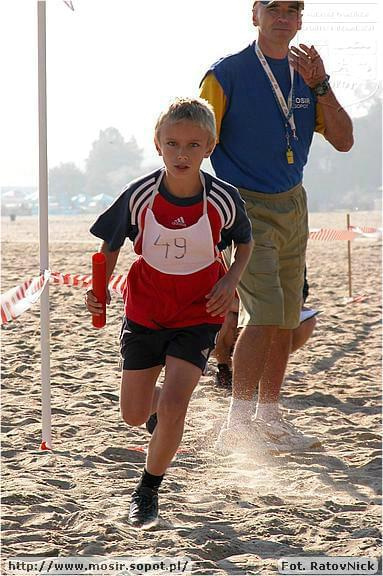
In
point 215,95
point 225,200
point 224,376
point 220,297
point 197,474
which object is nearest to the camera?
point 220,297

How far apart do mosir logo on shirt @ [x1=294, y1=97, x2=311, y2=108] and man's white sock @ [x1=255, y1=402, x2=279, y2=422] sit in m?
1.66

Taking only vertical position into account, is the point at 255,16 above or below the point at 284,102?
above

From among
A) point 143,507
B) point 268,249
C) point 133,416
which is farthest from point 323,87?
point 143,507

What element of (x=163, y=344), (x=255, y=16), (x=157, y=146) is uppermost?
(x=255, y=16)

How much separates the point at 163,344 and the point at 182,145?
867 millimetres

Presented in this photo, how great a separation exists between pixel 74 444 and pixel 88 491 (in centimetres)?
91

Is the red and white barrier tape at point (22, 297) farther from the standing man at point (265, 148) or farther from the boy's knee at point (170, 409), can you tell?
the boy's knee at point (170, 409)

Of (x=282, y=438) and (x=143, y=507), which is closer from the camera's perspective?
(x=143, y=507)

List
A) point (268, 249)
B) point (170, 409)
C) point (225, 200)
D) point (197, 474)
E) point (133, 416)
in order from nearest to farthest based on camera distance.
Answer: point (170, 409), point (225, 200), point (133, 416), point (197, 474), point (268, 249)

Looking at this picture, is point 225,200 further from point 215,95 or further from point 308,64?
point 308,64

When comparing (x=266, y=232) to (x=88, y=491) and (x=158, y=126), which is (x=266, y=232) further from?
(x=88, y=491)

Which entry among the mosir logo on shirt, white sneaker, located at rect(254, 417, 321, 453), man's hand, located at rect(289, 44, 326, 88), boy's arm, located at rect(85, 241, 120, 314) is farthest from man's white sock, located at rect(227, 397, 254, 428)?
man's hand, located at rect(289, 44, 326, 88)

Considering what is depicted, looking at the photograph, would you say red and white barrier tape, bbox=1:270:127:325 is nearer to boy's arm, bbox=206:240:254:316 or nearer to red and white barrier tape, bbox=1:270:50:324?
red and white barrier tape, bbox=1:270:50:324

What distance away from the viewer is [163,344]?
4.67 m
